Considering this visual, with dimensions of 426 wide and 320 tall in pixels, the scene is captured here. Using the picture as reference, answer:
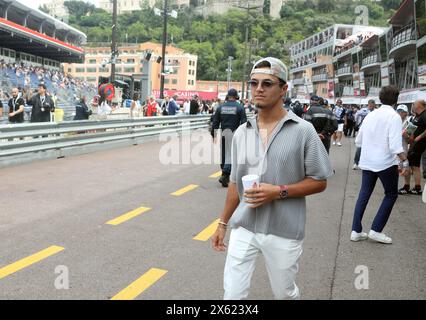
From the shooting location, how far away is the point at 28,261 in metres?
4.52

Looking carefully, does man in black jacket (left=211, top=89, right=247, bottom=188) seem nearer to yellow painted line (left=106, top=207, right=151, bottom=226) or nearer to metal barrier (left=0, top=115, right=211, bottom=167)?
yellow painted line (left=106, top=207, right=151, bottom=226)

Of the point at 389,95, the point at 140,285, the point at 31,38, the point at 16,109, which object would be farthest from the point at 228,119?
the point at 31,38

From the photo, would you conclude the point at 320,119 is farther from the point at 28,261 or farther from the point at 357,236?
the point at 28,261

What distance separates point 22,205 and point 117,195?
5.08 ft

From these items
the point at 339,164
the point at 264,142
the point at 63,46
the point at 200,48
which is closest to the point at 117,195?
the point at 264,142

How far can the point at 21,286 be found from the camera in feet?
12.7

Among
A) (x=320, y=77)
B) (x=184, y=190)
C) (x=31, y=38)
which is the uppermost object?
(x=320, y=77)

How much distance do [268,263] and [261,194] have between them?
18.4 inches

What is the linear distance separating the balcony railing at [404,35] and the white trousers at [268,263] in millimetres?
33272

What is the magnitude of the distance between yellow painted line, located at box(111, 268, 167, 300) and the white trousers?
4.49ft

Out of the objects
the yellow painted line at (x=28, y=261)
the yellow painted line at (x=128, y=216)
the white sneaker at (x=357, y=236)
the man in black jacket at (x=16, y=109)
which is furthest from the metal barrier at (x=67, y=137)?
the white sneaker at (x=357, y=236)
